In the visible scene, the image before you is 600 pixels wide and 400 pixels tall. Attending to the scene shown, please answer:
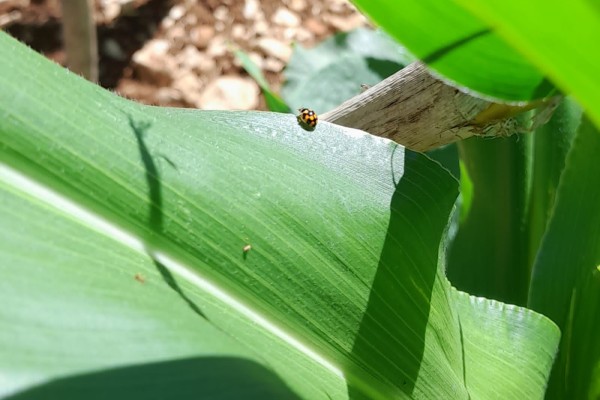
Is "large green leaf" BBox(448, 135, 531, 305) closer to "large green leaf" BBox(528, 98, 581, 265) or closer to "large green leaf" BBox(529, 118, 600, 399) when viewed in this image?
"large green leaf" BBox(528, 98, 581, 265)

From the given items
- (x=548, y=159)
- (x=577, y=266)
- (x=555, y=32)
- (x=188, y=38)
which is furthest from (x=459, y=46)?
(x=188, y=38)

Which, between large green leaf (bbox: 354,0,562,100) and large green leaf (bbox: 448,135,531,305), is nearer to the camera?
large green leaf (bbox: 354,0,562,100)

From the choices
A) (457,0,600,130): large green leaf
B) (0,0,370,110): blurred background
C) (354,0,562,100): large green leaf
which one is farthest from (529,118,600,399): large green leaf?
(0,0,370,110): blurred background

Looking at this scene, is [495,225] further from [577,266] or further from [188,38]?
[188,38]

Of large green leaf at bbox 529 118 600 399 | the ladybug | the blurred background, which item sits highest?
the blurred background

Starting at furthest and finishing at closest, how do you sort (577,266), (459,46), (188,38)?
(188,38) → (577,266) → (459,46)

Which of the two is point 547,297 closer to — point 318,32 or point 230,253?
point 230,253
